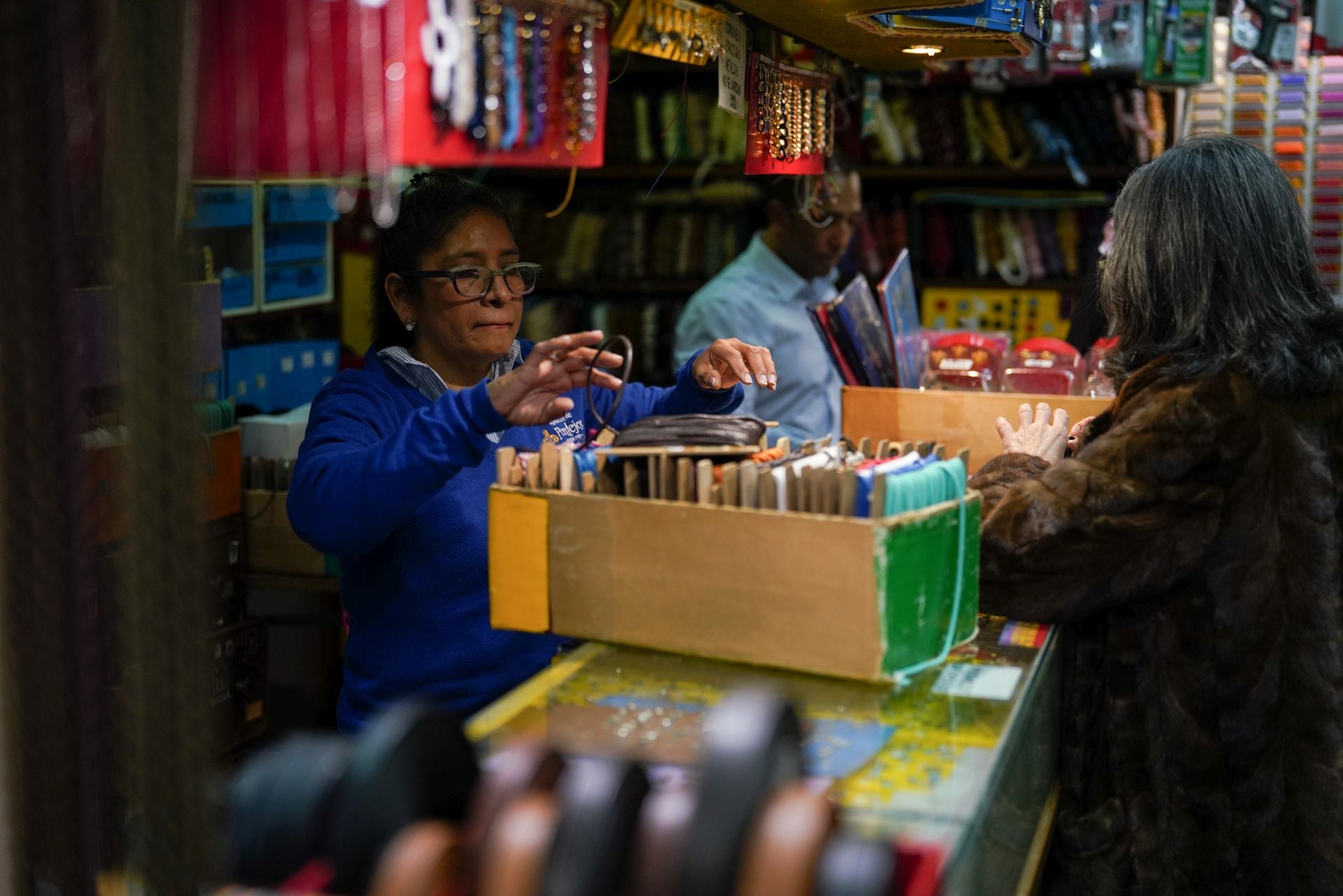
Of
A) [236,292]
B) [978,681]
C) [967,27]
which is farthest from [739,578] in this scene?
[236,292]

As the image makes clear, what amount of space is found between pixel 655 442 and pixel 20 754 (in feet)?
3.37

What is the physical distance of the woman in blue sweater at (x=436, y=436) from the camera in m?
2.14

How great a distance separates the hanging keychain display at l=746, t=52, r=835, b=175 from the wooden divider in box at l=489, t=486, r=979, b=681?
4.51ft

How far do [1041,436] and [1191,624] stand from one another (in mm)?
587

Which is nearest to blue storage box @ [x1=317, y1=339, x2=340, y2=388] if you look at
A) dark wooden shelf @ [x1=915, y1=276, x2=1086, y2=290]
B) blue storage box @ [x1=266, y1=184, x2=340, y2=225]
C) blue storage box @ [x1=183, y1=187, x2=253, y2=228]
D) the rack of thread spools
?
blue storage box @ [x1=266, y1=184, x2=340, y2=225]

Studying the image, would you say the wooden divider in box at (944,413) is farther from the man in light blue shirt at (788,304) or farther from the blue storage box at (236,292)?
the blue storage box at (236,292)

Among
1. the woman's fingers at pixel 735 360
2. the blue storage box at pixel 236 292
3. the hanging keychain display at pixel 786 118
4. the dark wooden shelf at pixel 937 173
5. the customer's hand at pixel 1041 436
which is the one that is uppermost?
the dark wooden shelf at pixel 937 173

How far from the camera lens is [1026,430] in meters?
2.88

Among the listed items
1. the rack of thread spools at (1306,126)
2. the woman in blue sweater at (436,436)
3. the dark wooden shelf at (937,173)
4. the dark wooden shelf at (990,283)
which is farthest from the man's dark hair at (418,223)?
the rack of thread spools at (1306,126)

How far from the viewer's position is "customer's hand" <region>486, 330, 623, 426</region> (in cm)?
209

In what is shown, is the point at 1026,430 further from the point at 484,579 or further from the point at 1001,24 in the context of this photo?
the point at 484,579

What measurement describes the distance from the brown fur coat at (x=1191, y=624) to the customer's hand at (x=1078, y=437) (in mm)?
35

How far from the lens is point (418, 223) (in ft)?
8.54

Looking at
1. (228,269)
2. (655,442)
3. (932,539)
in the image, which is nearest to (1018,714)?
(932,539)
